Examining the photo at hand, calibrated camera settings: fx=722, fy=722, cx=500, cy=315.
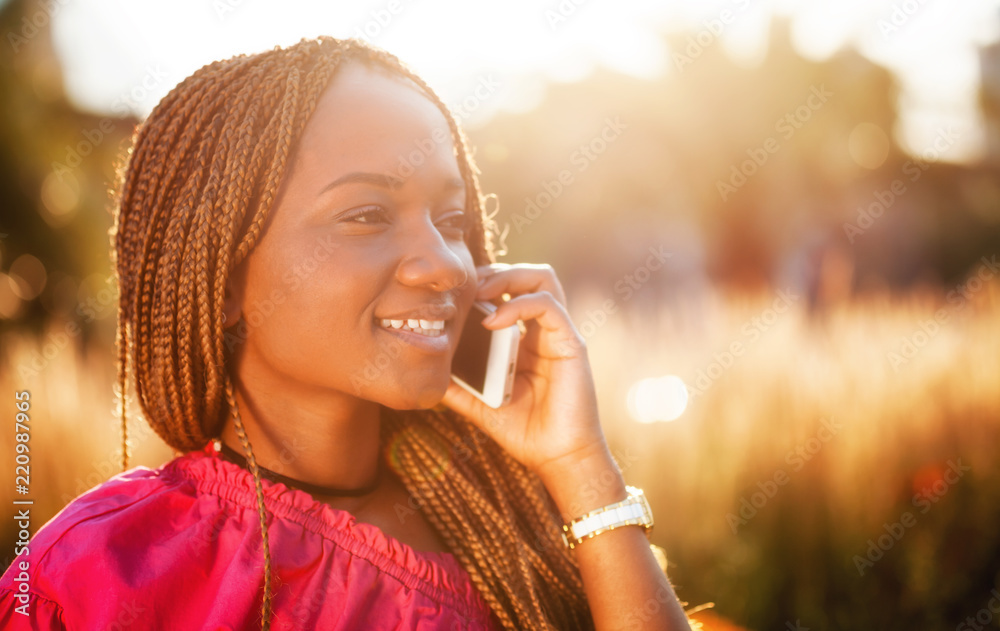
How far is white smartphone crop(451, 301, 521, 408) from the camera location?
2.20m

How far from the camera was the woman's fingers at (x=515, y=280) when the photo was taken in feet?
7.65

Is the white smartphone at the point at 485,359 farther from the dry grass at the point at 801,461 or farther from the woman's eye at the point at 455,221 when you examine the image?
the dry grass at the point at 801,461

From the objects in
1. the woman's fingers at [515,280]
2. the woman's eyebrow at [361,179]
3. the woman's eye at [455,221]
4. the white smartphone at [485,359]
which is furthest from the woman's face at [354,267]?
the woman's fingers at [515,280]

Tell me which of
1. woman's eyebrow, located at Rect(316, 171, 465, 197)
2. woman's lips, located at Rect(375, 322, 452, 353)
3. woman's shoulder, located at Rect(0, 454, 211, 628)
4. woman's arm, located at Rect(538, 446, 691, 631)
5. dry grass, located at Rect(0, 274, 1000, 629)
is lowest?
dry grass, located at Rect(0, 274, 1000, 629)

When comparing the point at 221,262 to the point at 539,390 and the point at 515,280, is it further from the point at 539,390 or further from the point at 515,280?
the point at 539,390

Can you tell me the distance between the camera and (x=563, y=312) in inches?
91.3

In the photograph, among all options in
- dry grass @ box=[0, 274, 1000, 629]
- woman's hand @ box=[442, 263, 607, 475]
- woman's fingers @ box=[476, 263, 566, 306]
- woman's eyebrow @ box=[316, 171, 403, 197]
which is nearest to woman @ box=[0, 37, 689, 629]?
woman's eyebrow @ box=[316, 171, 403, 197]

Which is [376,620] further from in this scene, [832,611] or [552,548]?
[832,611]

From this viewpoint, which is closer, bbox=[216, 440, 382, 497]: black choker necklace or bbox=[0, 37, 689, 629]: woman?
bbox=[0, 37, 689, 629]: woman

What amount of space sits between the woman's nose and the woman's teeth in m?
0.09

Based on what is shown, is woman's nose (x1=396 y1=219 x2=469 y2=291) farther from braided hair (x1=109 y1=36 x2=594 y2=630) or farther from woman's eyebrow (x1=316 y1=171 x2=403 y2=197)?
braided hair (x1=109 y1=36 x2=594 y2=630)

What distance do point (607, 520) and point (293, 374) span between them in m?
0.97

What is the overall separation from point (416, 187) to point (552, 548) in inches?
46.5

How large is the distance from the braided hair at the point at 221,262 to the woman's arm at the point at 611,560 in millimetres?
158
